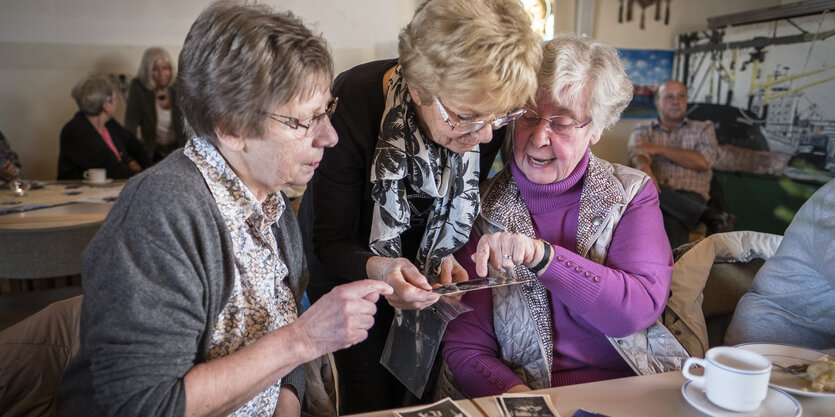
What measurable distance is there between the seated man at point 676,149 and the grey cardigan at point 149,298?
4.22 m

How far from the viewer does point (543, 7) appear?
17.4 feet

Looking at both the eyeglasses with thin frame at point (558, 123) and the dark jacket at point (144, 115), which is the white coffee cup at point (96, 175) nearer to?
the dark jacket at point (144, 115)

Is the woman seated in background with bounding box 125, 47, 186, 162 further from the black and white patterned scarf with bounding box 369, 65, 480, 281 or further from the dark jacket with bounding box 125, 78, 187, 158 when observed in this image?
the black and white patterned scarf with bounding box 369, 65, 480, 281

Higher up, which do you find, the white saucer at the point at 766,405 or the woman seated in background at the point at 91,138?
the woman seated in background at the point at 91,138

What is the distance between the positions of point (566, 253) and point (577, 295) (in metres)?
0.10

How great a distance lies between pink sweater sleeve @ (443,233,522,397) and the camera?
152 centimetres

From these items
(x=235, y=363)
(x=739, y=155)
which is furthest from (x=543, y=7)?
(x=235, y=363)

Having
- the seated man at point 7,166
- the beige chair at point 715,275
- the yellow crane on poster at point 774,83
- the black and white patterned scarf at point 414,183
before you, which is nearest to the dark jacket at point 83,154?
the seated man at point 7,166

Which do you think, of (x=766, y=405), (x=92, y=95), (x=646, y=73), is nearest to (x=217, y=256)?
(x=766, y=405)

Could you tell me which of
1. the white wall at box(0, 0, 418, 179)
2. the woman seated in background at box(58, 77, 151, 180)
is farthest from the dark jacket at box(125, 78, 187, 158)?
the woman seated in background at box(58, 77, 151, 180)

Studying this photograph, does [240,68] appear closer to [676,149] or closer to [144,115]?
[676,149]

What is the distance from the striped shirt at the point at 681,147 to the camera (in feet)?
16.1

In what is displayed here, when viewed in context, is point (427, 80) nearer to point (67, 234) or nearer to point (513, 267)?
point (513, 267)

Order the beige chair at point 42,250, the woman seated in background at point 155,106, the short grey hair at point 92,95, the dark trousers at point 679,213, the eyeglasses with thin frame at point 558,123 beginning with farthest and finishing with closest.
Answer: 1. the woman seated in background at point 155,106
2. the short grey hair at point 92,95
3. the dark trousers at point 679,213
4. the beige chair at point 42,250
5. the eyeglasses with thin frame at point 558,123
